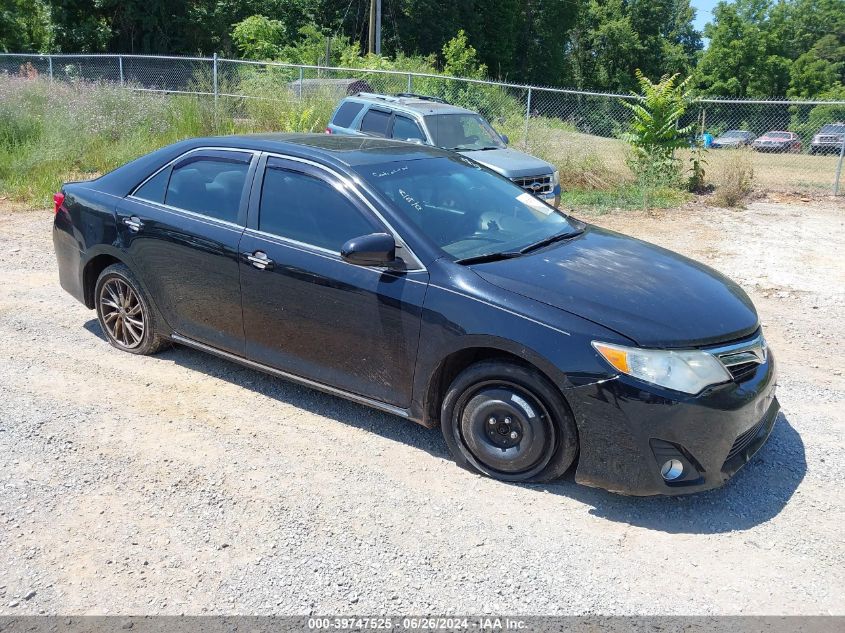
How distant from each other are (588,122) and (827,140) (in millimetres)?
5028

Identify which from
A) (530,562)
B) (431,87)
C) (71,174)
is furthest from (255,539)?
(431,87)

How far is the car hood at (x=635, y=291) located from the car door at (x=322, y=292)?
0.57 m

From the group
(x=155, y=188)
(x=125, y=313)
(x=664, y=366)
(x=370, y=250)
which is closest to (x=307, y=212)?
(x=370, y=250)

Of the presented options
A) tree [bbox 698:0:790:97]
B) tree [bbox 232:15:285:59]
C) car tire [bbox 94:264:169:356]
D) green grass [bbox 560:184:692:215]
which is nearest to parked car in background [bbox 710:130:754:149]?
green grass [bbox 560:184:692:215]

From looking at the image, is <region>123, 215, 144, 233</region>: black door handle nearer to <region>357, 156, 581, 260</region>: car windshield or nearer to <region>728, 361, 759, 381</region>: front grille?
<region>357, 156, 581, 260</region>: car windshield

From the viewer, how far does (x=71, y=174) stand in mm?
13414

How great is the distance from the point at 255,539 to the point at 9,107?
42.5 feet

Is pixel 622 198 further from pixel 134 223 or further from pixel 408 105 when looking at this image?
pixel 134 223

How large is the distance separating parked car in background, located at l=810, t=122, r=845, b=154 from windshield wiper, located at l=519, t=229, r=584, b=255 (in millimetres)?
13471

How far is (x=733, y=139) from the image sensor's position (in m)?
16.1

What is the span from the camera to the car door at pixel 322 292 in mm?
4238

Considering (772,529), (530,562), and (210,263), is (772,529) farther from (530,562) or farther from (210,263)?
(210,263)

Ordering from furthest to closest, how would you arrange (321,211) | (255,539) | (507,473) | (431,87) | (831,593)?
(431,87)
(321,211)
(507,473)
(255,539)
(831,593)

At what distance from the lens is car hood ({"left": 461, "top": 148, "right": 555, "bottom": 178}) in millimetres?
11403
